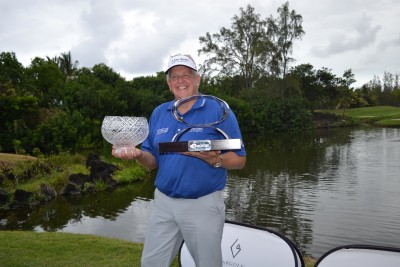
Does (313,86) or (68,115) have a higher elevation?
(313,86)

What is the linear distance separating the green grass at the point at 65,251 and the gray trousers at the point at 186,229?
2.61 m

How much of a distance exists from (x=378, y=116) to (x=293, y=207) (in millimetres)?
55275

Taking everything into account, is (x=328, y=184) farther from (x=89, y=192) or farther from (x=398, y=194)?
(x=89, y=192)

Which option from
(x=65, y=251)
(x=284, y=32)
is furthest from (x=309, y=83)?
(x=65, y=251)

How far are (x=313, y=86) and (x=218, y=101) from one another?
6154 centimetres

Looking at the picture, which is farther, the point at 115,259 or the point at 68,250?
Result: the point at 68,250

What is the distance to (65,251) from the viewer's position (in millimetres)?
6023

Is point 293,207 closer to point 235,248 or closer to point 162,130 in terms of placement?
point 235,248

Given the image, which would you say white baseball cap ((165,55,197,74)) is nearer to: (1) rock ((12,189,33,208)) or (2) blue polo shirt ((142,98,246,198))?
(2) blue polo shirt ((142,98,246,198))

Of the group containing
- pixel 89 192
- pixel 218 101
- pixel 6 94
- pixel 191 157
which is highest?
pixel 6 94

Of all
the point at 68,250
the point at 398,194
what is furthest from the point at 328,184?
the point at 68,250

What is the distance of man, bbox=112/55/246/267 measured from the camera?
265 centimetres

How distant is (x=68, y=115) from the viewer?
28703 millimetres

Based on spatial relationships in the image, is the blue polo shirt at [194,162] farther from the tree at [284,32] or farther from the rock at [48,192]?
the tree at [284,32]
